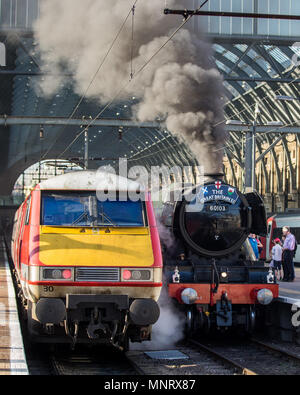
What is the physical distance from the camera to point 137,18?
15219 mm

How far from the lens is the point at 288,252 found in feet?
57.3

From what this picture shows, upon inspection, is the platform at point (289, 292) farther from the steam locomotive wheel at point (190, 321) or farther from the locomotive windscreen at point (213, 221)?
the steam locomotive wheel at point (190, 321)

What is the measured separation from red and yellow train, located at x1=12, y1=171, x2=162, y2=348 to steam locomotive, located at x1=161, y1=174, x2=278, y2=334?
2.03 m

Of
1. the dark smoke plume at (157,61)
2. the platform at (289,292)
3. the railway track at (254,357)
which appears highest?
the dark smoke plume at (157,61)

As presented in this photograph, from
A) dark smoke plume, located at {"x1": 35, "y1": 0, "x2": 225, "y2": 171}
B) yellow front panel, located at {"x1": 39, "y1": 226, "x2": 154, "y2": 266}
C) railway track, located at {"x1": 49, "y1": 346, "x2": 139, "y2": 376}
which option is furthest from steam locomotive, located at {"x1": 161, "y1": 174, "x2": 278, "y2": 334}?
yellow front panel, located at {"x1": 39, "y1": 226, "x2": 154, "y2": 266}

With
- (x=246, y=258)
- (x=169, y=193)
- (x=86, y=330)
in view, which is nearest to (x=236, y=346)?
(x=246, y=258)

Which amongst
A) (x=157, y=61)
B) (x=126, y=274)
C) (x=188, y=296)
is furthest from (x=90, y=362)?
(x=157, y=61)

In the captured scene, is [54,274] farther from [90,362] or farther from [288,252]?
[288,252]

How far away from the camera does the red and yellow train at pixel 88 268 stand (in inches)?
340

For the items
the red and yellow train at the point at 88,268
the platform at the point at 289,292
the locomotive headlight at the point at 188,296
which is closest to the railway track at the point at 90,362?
the red and yellow train at the point at 88,268

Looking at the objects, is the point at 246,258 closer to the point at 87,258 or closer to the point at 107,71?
the point at 87,258

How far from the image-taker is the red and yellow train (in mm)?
8648

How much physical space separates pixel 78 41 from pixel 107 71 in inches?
47.8

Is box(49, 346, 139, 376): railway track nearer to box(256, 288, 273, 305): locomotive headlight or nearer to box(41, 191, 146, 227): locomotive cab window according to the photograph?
box(41, 191, 146, 227): locomotive cab window
